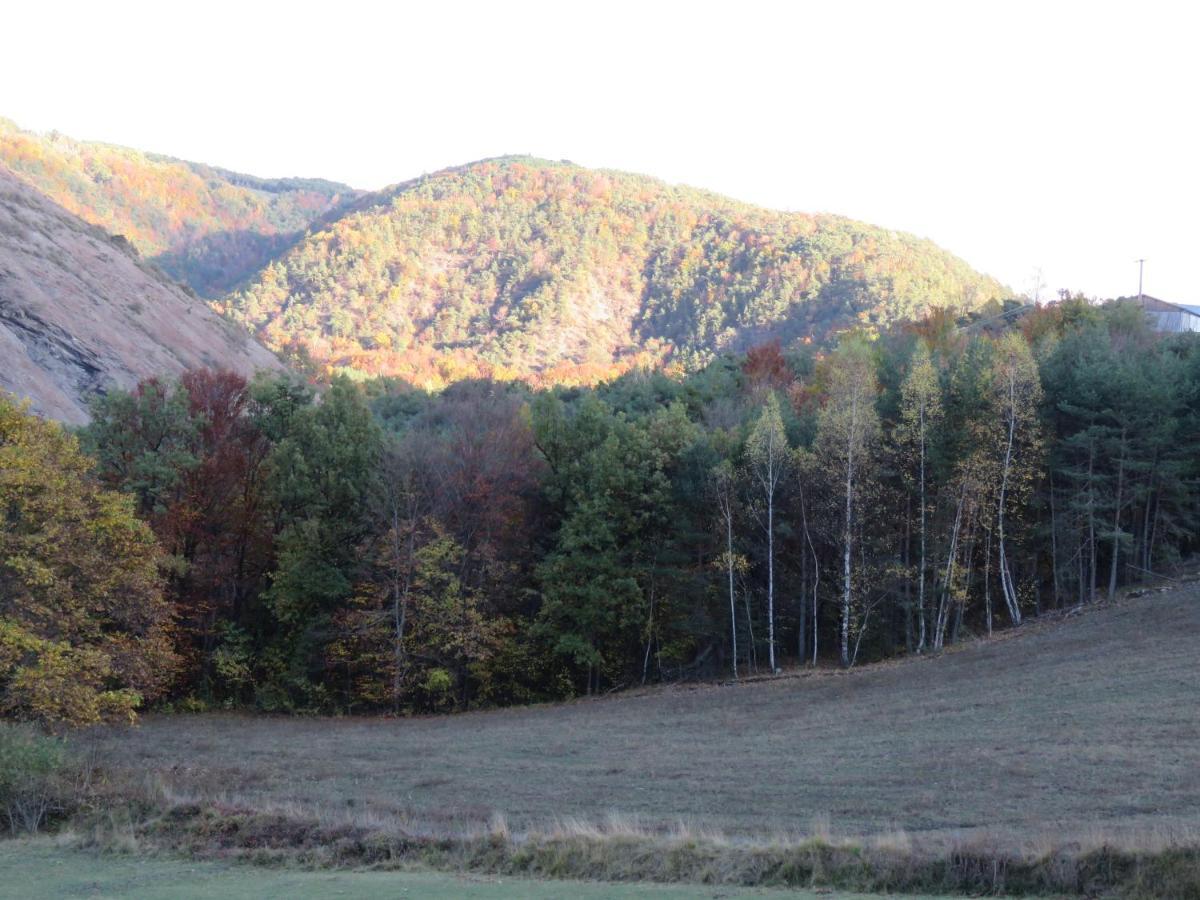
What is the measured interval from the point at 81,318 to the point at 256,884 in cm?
5790

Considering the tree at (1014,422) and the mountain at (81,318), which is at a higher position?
the mountain at (81,318)

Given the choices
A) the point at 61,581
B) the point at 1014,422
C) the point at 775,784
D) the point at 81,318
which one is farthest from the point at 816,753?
the point at 81,318

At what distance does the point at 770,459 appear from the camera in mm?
43531

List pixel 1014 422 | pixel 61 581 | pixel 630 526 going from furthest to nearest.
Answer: pixel 630 526 → pixel 1014 422 → pixel 61 581

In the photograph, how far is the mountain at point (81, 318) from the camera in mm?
58625

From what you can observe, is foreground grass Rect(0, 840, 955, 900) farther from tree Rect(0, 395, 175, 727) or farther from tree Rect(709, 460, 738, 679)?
tree Rect(709, 460, 738, 679)

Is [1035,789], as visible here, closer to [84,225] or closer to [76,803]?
[76,803]

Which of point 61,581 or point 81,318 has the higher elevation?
point 81,318

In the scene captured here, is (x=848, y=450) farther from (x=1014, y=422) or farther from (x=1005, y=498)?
(x=1005, y=498)

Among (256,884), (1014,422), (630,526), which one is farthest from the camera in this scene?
(630,526)

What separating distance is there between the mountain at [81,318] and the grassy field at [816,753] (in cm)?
2699

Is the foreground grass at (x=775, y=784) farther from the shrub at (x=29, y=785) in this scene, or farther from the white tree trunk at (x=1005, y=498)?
the white tree trunk at (x=1005, y=498)

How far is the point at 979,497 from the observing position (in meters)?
42.8

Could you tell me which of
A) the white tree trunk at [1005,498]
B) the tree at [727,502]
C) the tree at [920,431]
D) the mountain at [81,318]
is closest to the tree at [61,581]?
the tree at [727,502]
